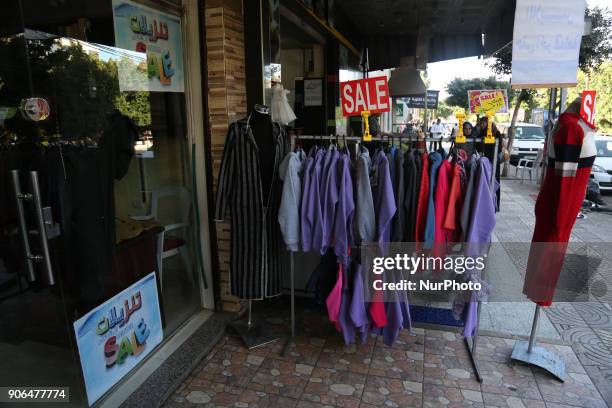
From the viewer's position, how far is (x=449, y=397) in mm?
2695

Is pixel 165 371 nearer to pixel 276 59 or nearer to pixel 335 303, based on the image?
pixel 335 303

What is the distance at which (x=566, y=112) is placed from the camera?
8.92 ft

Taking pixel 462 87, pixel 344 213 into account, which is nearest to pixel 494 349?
pixel 344 213

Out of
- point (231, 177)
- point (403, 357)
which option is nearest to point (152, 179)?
point (231, 177)

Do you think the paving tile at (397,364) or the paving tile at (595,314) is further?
the paving tile at (595,314)

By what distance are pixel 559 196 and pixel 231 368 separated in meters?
2.58

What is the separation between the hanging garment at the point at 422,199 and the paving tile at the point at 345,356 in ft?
3.35

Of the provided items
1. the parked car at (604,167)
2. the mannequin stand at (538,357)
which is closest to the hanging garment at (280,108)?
the mannequin stand at (538,357)

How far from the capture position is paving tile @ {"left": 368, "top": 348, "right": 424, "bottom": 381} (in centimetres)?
294

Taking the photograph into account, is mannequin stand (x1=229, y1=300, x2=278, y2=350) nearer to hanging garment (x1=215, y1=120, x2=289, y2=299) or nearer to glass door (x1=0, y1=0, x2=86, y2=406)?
hanging garment (x1=215, y1=120, x2=289, y2=299)

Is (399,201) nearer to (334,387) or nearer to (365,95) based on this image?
(365,95)

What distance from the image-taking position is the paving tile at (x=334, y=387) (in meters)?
2.69

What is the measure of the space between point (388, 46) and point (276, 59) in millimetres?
6815

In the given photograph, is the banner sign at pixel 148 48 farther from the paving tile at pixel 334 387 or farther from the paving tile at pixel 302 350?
the paving tile at pixel 334 387
